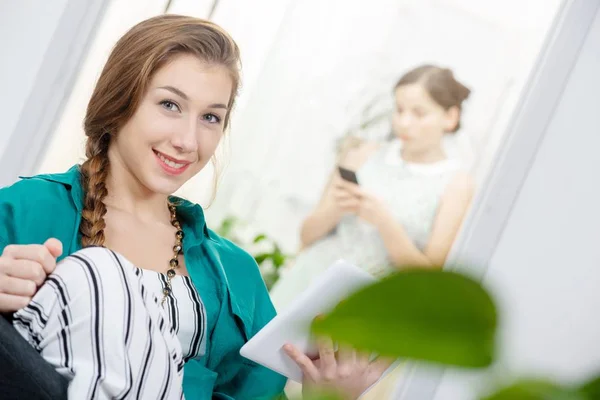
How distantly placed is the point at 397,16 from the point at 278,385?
1.81 metres

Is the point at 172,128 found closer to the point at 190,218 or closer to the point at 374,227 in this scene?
the point at 190,218

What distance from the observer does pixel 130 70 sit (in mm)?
1937

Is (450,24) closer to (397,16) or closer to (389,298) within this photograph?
(397,16)

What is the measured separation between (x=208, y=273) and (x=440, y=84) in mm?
1657

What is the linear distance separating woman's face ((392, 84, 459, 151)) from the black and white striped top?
164cm

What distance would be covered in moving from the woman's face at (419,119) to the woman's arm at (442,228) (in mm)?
189

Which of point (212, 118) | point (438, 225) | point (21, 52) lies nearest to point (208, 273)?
point (212, 118)

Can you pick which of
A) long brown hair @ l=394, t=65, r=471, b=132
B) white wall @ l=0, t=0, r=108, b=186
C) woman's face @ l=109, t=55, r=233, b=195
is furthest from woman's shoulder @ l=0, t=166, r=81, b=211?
long brown hair @ l=394, t=65, r=471, b=132

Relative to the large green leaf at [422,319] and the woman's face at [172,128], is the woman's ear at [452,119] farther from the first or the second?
the large green leaf at [422,319]

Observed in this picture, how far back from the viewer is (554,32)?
126 inches

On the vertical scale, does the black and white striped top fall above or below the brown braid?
below

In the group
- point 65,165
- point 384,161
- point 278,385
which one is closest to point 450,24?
point 384,161

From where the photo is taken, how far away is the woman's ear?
326 cm

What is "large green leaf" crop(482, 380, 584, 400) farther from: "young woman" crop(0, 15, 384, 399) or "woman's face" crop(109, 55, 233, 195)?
"woman's face" crop(109, 55, 233, 195)
